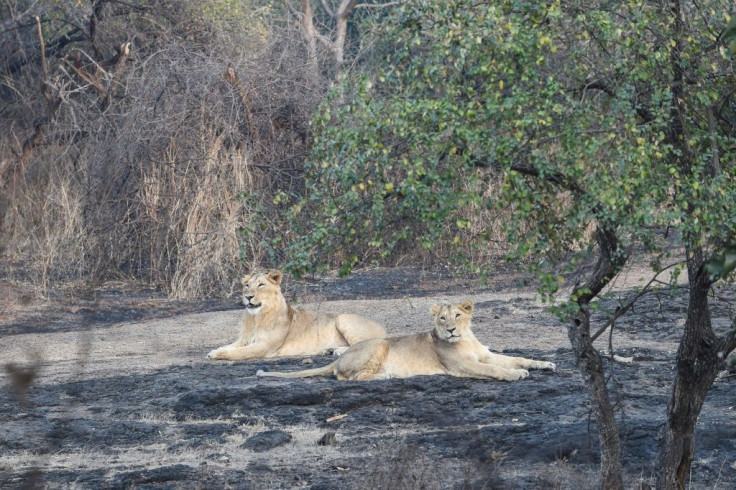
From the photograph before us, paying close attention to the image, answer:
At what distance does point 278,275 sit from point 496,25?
258 inches

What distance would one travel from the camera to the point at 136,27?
71.6ft

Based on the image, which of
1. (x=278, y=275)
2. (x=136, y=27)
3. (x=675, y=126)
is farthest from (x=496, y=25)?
(x=136, y=27)

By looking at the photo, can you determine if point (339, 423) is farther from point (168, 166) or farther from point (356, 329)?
point (168, 166)

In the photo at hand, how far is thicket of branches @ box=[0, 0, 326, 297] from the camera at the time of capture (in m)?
17.0

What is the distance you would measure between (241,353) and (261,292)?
2.25ft

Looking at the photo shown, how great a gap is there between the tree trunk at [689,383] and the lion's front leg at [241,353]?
19.1ft

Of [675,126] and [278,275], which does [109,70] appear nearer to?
[278,275]

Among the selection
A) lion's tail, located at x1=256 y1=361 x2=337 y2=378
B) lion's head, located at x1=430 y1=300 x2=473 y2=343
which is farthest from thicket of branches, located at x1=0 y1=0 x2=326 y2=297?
lion's head, located at x1=430 y1=300 x2=473 y2=343

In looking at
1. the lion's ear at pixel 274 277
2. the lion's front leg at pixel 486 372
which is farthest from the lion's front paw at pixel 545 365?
the lion's ear at pixel 274 277

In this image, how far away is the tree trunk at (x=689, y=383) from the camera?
593 centimetres

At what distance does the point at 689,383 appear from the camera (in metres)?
6.02

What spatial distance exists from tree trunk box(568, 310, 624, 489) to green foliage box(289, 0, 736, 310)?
0.63m

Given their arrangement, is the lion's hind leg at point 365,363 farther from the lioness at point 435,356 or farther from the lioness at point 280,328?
the lioness at point 280,328

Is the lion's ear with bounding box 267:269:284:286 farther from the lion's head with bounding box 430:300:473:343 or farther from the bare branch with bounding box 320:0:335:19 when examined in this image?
the bare branch with bounding box 320:0:335:19
